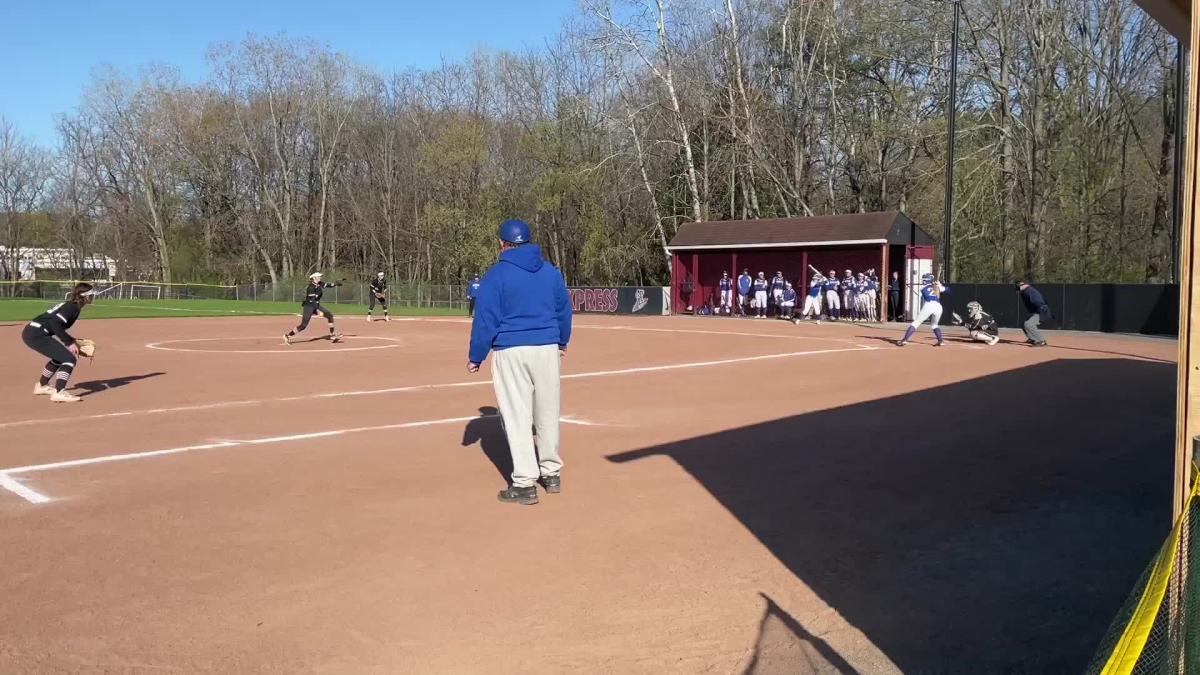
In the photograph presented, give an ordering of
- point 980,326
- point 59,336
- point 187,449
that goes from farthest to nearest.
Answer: point 980,326 → point 59,336 → point 187,449

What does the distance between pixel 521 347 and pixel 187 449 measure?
13.1 feet

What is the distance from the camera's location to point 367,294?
61.7 meters

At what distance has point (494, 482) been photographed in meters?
7.86

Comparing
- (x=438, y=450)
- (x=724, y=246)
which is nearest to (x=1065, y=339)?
(x=724, y=246)

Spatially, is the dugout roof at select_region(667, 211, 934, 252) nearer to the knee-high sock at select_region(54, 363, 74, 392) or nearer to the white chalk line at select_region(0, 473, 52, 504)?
the knee-high sock at select_region(54, 363, 74, 392)

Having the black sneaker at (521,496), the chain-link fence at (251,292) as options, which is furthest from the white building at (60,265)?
the black sneaker at (521,496)

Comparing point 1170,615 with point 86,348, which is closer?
point 1170,615

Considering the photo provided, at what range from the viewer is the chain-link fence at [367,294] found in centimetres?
5900

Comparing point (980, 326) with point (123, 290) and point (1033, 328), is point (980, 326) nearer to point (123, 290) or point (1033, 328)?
point (1033, 328)

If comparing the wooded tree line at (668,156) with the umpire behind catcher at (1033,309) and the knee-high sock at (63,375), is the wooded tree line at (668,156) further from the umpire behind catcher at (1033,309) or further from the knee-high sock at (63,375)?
the knee-high sock at (63,375)

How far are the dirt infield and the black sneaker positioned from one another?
12 centimetres

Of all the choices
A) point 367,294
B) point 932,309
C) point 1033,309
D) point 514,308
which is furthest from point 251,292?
point 514,308


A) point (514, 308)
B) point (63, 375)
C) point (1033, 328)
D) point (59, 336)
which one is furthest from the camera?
point (1033, 328)

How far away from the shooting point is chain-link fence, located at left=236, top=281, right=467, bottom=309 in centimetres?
5900
